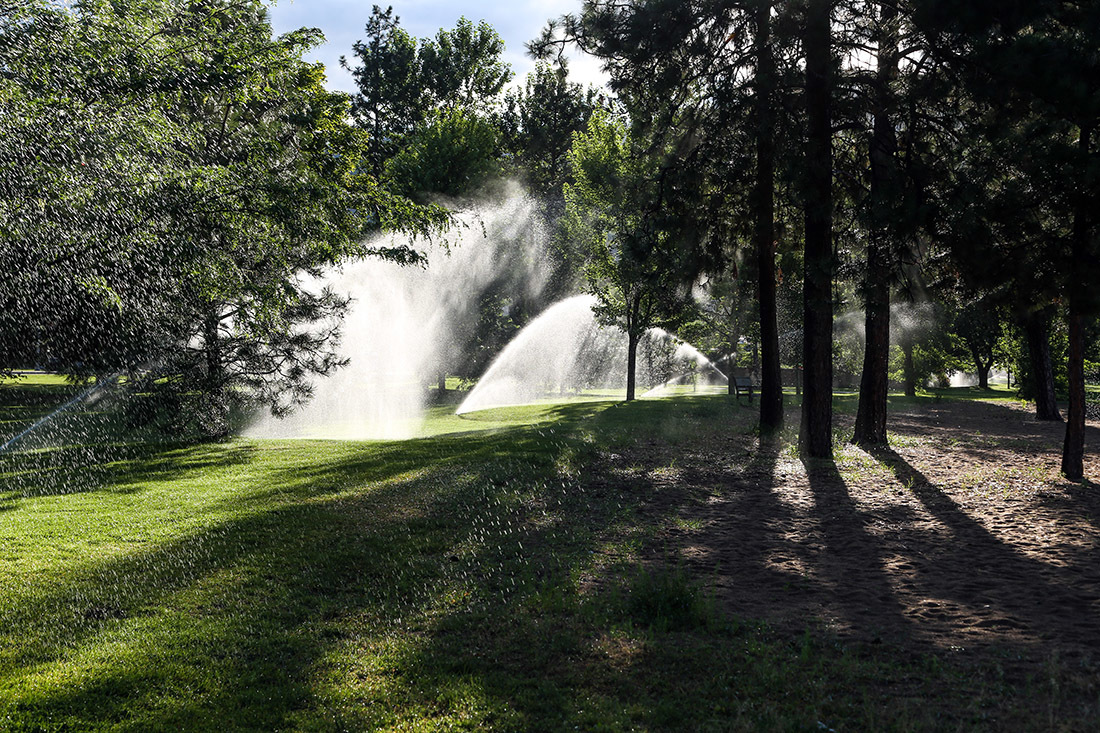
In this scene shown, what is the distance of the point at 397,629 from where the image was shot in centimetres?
502

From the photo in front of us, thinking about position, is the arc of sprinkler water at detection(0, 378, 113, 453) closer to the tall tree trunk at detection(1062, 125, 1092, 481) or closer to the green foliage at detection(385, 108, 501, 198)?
the green foliage at detection(385, 108, 501, 198)

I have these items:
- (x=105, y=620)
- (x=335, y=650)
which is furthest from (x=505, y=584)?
(x=105, y=620)

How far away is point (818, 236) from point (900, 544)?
21.1 feet

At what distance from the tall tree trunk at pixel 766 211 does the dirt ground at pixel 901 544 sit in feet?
7.85

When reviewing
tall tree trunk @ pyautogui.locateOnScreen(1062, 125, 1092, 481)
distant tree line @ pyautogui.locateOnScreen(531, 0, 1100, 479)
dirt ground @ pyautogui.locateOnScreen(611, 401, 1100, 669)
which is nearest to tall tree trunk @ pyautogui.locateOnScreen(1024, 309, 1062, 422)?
distant tree line @ pyautogui.locateOnScreen(531, 0, 1100, 479)

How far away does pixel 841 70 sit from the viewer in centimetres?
1245

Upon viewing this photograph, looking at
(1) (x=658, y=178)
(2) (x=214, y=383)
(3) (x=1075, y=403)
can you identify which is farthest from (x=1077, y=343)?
(2) (x=214, y=383)

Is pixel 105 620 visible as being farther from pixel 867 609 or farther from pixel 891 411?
pixel 891 411

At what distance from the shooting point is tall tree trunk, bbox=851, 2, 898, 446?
36.6 feet

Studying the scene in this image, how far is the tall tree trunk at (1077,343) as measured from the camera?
29.9 feet

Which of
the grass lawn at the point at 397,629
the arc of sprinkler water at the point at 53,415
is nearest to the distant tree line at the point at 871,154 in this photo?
the grass lawn at the point at 397,629

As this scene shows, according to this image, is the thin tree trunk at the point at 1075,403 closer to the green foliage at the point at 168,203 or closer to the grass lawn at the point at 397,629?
the grass lawn at the point at 397,629

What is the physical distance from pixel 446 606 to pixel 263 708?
1.79 meters

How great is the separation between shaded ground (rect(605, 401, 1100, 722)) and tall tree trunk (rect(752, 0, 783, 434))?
2.16m
